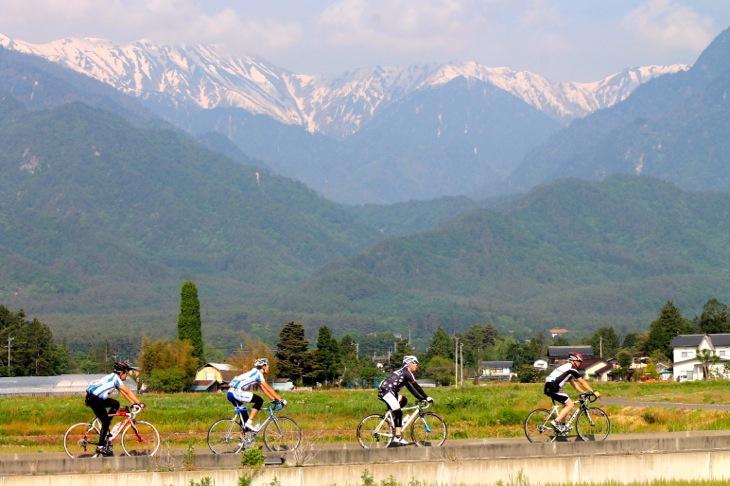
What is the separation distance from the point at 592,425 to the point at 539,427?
120 centimetres

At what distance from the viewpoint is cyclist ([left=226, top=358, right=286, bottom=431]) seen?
92.2ft

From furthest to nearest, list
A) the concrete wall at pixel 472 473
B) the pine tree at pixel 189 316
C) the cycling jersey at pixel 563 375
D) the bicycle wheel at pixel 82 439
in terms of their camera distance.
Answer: the pine tree at pixel 189 316, the cycling jersey at pixel 563 375, the bicycle wheel at pixel 82 439, the concrete wall at pixel 472 473

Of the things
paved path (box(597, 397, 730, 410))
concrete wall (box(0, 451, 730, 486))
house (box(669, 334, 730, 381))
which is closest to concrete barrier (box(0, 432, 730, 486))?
concrete wall (box(0, 451, 730, 486))

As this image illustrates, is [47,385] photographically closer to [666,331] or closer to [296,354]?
[296,354]

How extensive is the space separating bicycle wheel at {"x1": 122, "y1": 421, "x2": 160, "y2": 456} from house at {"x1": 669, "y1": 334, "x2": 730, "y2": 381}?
86.8 meters

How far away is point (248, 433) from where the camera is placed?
93.4ft

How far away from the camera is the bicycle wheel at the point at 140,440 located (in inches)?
1105

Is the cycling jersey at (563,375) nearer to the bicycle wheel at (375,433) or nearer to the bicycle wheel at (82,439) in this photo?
the bicycle wheel at (375,433)

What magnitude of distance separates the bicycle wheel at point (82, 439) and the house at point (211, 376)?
258 ft

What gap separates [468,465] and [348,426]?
59.5 feet

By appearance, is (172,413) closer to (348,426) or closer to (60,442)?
(348,426)

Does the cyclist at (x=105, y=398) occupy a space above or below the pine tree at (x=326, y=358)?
below

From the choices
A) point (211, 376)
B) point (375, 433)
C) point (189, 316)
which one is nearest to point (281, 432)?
point (375, 433)

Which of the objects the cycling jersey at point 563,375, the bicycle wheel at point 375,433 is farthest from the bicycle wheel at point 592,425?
the bicycle wheel at point 375,433
